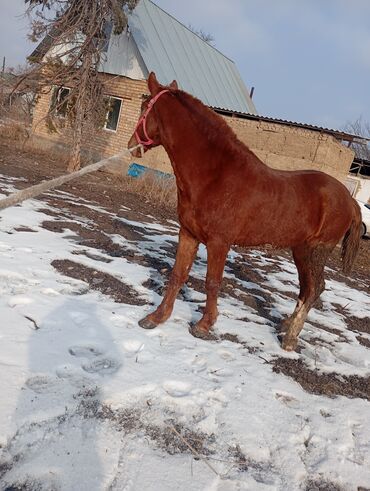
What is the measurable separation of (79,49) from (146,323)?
12.8m

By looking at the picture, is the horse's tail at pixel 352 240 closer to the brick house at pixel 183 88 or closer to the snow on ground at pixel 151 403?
the snow on ground at pixel 151 403

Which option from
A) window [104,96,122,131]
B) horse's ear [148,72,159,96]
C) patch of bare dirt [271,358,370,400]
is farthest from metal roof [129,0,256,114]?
patch of bare dirt [271,358,370,400]

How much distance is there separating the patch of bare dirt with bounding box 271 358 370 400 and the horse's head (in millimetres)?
2170

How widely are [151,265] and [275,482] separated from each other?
340 cm

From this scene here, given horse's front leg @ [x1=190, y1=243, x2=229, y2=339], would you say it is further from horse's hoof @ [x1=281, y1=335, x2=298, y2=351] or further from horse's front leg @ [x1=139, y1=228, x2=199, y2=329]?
horse's hoof @ [x1=281, y1=335, x2=298, y2=351]

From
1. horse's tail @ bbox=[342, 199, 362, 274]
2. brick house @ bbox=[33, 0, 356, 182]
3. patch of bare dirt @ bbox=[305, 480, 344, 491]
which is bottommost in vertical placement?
patch of bare dirt @ bbox=[305, 480, 344, 491]

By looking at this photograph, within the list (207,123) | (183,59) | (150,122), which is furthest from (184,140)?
(183,59)

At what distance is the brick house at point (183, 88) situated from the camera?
1334 cm

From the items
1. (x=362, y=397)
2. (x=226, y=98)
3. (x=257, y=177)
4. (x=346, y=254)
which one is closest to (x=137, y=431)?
(x=362, y=397)

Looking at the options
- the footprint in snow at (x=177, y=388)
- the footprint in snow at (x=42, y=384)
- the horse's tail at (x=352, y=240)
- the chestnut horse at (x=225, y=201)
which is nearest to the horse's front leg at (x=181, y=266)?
the chestnut horse at (x=225, y=201)

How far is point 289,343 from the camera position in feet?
11.9

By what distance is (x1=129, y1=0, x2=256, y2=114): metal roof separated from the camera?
54.6 ft

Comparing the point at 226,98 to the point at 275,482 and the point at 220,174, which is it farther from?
the point at 275,482

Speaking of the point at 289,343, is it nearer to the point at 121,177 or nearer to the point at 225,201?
the point at 225,201
